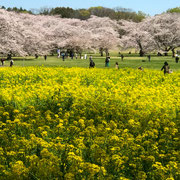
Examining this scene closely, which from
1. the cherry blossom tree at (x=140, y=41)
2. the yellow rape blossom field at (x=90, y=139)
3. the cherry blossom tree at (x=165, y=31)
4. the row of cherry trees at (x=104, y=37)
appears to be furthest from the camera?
the cherry blossom tree at (x=140, y=41)

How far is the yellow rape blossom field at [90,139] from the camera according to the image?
19.2 ft

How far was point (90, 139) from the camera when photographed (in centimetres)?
769

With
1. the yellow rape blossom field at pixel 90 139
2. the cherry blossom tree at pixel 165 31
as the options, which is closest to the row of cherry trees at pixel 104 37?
the cherry blossom tree at pixel 165 31

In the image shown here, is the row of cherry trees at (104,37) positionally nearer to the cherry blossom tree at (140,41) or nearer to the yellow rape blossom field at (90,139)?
the cherry blossom tree at (140,41)

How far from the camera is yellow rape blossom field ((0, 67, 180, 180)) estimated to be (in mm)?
5844

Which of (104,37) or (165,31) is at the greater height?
(165,31)

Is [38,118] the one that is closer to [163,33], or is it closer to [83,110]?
[83,110]

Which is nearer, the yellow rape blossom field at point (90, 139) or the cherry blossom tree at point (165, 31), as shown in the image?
the yellow rape blossom field at point (90, 139)

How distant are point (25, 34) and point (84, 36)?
2100 cm

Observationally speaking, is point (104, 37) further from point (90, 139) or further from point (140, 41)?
point (90, 139)

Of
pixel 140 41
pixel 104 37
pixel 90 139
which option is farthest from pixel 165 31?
pixel 90 139

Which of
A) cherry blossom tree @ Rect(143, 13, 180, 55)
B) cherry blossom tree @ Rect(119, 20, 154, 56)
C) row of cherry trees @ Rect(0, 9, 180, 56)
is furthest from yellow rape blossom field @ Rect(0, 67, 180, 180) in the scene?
cherry blossom tree @ Rect(143, 13, 180, 55)

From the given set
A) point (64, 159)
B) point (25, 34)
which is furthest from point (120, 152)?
point (25, 34)

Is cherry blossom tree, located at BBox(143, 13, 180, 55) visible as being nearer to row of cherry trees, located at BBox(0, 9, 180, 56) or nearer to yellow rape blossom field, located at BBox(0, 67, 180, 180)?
row of cherry trees, located at BBox(0, 9, 180, 56)
